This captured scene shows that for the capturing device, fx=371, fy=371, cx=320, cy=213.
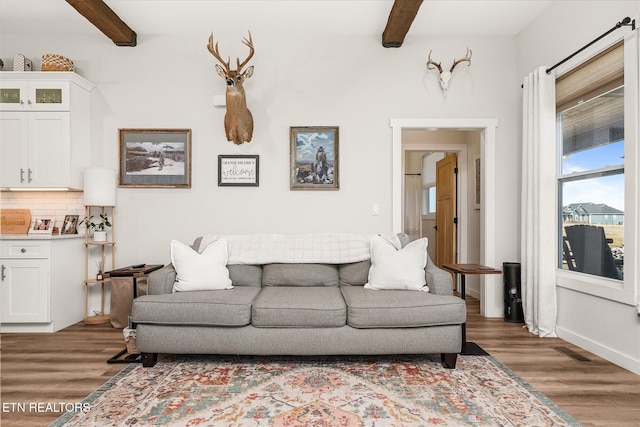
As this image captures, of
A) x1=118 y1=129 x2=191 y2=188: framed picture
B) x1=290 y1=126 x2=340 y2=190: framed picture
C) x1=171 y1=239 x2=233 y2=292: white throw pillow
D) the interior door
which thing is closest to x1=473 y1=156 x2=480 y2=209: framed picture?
the interior door

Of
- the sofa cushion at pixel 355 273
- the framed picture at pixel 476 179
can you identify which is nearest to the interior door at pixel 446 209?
the framed picture at pixel 476 179

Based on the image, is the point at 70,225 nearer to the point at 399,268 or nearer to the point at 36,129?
the point at 36,129

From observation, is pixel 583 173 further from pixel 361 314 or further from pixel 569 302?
pixel 361 314

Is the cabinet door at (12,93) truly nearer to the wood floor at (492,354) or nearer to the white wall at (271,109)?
the white wall at (271,109)

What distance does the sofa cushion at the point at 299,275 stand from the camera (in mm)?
3305

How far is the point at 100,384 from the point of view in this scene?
2.39 meters

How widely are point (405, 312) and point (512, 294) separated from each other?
1.88 m

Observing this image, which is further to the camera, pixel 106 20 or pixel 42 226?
pixel 42 226

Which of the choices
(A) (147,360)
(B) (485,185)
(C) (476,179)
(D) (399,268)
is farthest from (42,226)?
(C) (476,179)

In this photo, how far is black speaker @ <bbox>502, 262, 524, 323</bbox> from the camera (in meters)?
3.83

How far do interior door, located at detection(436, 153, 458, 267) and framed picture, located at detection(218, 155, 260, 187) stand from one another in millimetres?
3091

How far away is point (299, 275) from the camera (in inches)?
131

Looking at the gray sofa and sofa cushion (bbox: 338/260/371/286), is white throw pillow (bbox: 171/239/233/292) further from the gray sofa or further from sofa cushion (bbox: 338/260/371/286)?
sofa cushion (bbox: 338/260/371/286)

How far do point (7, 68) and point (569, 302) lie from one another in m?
6.10
